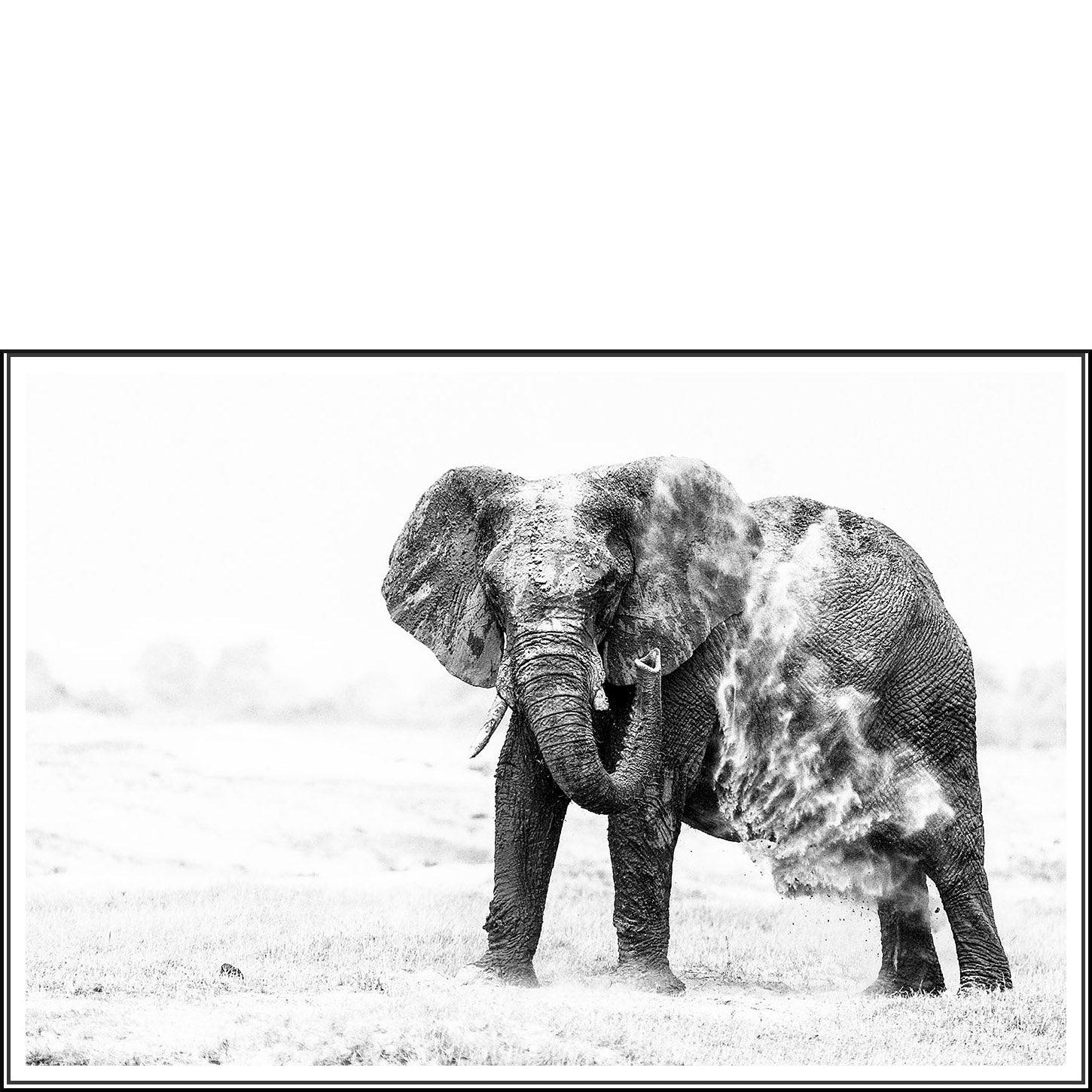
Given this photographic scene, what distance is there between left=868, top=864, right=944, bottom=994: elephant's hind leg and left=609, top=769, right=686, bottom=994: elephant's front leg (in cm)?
279

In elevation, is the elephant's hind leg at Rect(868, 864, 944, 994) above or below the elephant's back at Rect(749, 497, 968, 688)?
below

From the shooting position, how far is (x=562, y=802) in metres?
17.5

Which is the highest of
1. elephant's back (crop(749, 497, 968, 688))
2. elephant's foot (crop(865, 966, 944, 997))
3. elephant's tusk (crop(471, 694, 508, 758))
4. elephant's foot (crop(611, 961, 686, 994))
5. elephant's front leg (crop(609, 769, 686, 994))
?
elephant's back (crop(749, 497, 968, 688))

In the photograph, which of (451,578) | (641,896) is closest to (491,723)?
(451,578)

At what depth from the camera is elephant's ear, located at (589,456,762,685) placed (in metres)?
17.2

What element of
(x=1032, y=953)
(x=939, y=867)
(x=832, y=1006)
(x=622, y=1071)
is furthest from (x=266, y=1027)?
(x=1032, y=953)

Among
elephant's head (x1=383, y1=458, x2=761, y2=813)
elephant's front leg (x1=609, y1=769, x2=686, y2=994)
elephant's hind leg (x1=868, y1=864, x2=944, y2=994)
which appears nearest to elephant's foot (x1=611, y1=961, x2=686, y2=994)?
elephant's front leg (x1=609, y1=769, x2=686, y2=994)

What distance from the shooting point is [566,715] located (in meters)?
16.1

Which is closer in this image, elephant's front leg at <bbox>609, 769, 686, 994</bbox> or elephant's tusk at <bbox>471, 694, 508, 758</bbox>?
elephant's tusk at <bbox>471, 694, 508, 758</bbox>

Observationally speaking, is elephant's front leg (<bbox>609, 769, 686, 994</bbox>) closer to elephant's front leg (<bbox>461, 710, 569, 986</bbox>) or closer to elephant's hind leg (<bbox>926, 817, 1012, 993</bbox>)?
elephant's front leg (<bbox>461, 710, 569, 986</bbox>)

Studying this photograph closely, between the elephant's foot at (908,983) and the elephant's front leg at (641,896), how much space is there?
2669 mm

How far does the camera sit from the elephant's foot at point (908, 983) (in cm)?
1914

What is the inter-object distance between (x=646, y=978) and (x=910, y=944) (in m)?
3.25

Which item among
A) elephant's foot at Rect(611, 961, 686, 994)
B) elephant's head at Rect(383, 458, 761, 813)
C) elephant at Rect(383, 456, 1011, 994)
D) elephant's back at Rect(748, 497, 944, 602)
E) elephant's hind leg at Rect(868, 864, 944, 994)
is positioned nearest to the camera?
elephant's head at Rect(383, 458, 761, 813)
